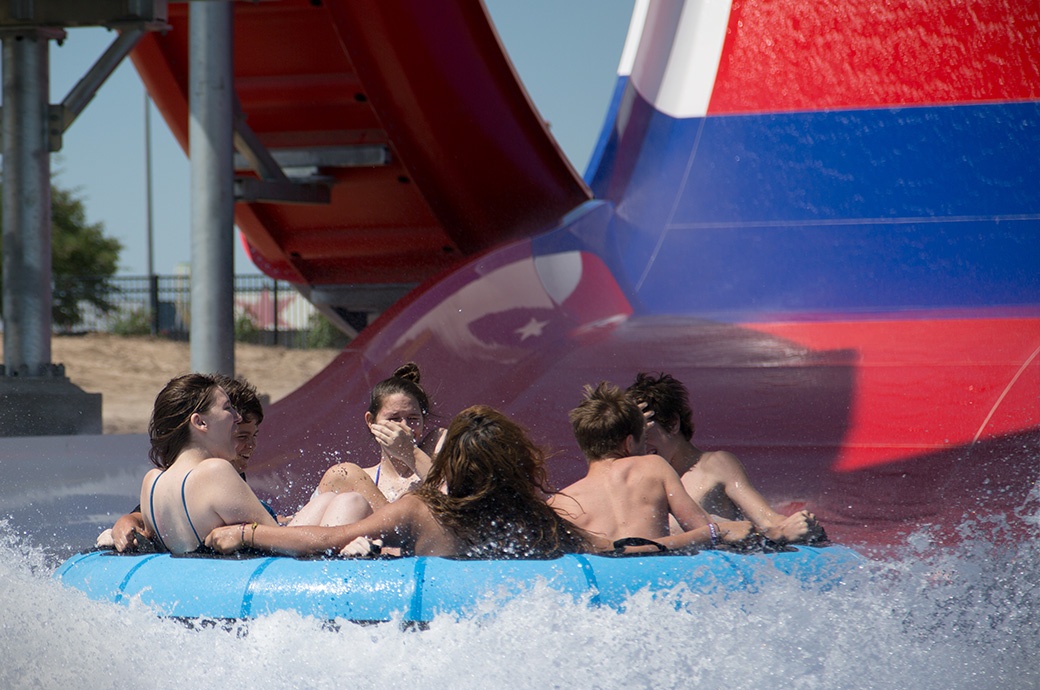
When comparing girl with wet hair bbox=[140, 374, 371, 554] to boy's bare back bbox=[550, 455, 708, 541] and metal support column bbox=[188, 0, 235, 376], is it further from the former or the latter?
metal support column bbox=[188, 0, 235, 376]

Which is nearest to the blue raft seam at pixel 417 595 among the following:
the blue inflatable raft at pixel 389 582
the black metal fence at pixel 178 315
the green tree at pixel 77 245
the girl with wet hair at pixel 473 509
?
the blue inflatable raft at pixel 389 582

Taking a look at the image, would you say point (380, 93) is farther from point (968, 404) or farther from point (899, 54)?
point (968, 404)

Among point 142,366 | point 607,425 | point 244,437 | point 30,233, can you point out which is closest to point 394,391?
point 244,437

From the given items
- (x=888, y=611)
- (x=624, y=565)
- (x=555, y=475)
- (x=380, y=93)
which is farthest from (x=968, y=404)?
(x=380, y=93)

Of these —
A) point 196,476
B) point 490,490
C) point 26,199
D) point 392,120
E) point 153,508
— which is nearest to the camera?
point 490,490

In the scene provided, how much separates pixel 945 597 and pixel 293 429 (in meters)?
3.18

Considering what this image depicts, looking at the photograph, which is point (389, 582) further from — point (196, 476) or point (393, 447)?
point (393, 447)

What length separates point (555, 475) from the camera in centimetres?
515

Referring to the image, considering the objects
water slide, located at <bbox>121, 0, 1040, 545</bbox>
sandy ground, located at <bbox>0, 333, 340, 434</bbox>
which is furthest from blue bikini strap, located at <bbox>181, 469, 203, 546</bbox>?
sandy ground, located at <bbox>0, 333, 340, 434</bbox>

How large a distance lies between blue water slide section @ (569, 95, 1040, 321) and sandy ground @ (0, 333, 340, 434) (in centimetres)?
686

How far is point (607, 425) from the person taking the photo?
3229 mm

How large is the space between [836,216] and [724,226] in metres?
0.59

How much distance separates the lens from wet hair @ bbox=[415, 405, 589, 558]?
Result: 112 inches

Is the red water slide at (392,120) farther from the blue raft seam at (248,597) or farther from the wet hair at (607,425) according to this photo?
the blue raft seam at (248,597)
